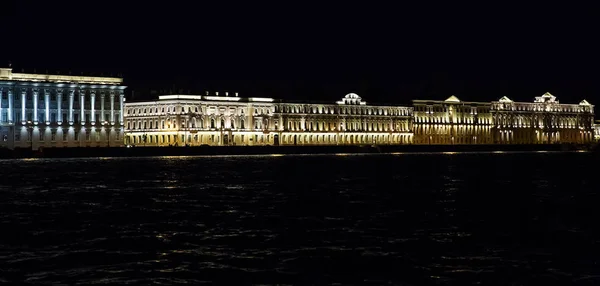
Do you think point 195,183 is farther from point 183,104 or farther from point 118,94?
point 183,104

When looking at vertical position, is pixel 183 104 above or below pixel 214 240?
above

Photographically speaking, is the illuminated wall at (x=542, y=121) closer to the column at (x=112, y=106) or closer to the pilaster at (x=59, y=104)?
the column at (x=112, y=106)

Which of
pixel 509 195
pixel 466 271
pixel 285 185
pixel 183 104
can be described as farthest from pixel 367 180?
pixel 183 104

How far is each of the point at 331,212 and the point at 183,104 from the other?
3927 inches

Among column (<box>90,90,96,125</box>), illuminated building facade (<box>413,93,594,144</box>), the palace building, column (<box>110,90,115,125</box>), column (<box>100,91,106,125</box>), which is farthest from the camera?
illuminated building facade (<box>413,93,594,144</box>)

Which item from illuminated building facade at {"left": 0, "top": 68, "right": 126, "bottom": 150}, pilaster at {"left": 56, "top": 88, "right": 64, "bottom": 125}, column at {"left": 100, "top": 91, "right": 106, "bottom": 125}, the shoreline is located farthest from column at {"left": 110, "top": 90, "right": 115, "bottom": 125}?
pilaster at {"left": 56, "top": 88, "right": 64, "bottom": 125}

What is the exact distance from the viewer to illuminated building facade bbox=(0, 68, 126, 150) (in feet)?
331

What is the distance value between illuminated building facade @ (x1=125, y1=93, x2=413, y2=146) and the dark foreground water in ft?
290

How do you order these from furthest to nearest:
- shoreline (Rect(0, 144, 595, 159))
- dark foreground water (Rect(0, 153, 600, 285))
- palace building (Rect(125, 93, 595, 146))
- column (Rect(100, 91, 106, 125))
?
palace building (Rect(125, 93, 595, 146)) < column (Rect(100, 91, 106, 125)) < shoreline (Rect(0, 144, 595, 159)) < dark foreground water (Rect(0, 153, 600, 285))

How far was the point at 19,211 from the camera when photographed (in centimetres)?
2820

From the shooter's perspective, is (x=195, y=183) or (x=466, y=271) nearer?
(x=466, y=271)

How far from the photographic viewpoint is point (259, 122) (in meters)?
136

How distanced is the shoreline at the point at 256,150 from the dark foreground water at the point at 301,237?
61525mm

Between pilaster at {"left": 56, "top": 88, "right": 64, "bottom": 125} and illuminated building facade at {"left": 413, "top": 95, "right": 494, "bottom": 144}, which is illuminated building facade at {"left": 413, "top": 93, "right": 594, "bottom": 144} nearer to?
illuminated building facade at {"left": 413, "top": 95, "right": 494, "bottom": 144}
